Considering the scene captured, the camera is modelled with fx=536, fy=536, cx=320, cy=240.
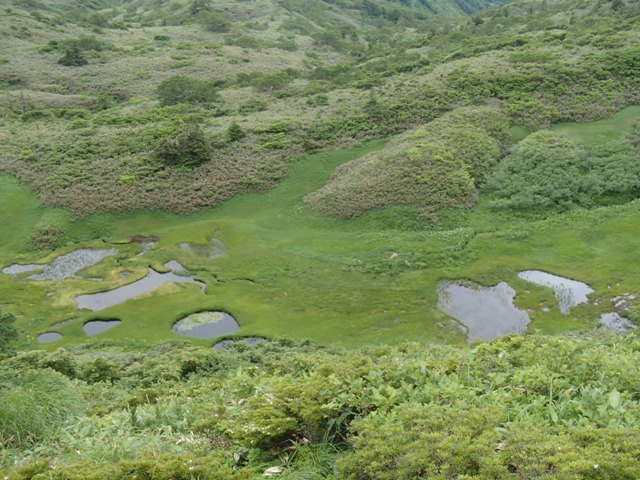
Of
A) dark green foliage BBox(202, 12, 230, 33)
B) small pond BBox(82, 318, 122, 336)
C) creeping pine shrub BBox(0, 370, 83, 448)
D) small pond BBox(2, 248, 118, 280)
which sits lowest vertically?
small pond BBox(82, 318, 122, 336)

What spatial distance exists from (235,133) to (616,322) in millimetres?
48345

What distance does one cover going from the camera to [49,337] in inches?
1452

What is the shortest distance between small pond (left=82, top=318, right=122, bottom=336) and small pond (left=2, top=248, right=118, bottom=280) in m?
8.59

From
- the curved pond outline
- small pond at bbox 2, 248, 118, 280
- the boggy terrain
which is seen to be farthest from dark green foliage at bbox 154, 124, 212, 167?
small pond at bbox 2, 248, 118, 280

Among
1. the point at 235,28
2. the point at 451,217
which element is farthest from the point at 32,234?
the point at 235,28

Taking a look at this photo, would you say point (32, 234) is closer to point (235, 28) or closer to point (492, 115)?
point (492, 115)

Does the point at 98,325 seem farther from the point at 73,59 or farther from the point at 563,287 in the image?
the point at 73,59

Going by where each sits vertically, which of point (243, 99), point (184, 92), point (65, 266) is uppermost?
point (184, 92)

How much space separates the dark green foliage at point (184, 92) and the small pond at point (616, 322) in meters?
73.1

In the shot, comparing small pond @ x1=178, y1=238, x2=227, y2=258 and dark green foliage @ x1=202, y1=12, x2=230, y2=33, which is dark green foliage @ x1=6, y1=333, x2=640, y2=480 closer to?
small pond @ x1=178, y1=238, x2=227, y2=258

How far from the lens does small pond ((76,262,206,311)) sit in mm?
41219

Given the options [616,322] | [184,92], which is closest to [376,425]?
[616,322]

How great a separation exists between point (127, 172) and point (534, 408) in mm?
58023

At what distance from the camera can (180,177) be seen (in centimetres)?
6034
